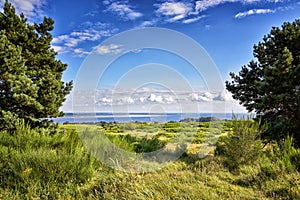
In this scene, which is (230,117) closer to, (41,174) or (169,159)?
(169,159)

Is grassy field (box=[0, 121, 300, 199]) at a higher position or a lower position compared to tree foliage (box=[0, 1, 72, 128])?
lower

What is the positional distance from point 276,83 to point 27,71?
25.6ft

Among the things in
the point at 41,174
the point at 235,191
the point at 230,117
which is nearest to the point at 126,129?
the point at 230,117

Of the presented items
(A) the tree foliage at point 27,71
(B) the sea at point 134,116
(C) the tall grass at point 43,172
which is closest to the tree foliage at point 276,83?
(B) the sea at point 134,116

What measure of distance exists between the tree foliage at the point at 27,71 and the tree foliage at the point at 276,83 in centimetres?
618

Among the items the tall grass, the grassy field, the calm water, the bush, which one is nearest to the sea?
the calm water

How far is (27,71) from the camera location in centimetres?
761

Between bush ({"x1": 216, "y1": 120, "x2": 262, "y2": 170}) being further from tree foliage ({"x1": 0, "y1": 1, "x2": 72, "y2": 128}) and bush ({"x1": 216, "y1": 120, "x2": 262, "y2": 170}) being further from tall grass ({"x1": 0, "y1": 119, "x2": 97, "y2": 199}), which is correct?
tree foliage ({"x1": 0, "y1": 1, "x2": 72, "y2": 128})

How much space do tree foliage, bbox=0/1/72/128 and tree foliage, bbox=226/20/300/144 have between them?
618cm

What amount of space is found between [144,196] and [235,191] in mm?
1459

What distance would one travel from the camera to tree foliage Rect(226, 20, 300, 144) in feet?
19.9

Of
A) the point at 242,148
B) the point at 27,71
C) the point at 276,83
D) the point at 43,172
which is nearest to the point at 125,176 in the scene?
the point at 43,172

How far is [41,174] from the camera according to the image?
151 inches

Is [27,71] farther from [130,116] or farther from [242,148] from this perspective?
[242,148]
